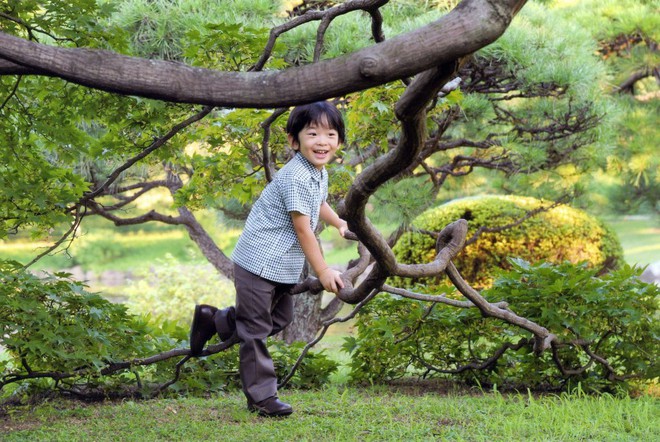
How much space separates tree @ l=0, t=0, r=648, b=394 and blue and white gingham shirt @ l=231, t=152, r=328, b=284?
0.12 metres

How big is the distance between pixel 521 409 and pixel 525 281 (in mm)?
749

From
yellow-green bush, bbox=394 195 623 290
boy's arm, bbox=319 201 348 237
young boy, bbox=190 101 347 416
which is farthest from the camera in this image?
yellow-green bush, bbox=394 195 623 290

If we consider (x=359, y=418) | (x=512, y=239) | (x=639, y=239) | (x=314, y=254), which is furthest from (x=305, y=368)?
(x=639, y=239)

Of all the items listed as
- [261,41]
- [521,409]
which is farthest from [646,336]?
[261,41]

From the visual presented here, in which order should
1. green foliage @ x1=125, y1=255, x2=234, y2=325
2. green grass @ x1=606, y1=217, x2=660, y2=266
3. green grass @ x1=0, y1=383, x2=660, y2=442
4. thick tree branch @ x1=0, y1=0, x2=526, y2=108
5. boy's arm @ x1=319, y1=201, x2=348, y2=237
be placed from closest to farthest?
1. thick tree branch @ x1=0, y1=0, x2=526, y2=108
2. green grass @ x1=0, y1=383, x2=660, y2=442
3. boy's arm @ x1=319, y1=201, x2=348, y2=237
4. green foliage @ x1=125, y1=255, x2=234, y2=325
5. green grass @ x1=606, y1=217, x2=660, y2=266

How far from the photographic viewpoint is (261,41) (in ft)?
10.9

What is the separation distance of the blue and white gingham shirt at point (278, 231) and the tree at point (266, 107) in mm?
121

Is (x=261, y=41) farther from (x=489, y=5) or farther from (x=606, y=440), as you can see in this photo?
(x=606, y=440)

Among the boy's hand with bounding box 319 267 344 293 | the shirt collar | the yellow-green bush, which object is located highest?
the shirt collar

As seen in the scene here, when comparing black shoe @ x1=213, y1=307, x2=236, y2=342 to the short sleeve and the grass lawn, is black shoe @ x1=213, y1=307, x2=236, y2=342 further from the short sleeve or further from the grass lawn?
the short sleeve

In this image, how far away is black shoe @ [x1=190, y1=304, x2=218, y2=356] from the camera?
3.42m

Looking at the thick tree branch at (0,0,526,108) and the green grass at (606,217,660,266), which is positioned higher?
the thick tree branch at (0,0,526,108)

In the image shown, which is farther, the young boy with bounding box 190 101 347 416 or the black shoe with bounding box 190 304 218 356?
the black shoe with bounding box 190 304 218 356

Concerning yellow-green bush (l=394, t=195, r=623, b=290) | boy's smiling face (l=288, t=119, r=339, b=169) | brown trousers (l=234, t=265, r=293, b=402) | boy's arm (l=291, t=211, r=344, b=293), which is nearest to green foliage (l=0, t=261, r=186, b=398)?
brown trousers (l=234, t=265, r=293, b=402)
